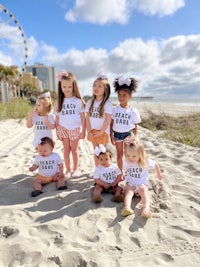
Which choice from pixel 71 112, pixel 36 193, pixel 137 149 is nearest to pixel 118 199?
pixel 137 149

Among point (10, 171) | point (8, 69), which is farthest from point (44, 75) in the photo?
point (10, 171)

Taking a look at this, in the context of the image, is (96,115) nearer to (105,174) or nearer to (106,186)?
(105,174)

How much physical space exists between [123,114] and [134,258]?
187 centimetres

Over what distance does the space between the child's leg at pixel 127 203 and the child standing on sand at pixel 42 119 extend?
57.7 inches

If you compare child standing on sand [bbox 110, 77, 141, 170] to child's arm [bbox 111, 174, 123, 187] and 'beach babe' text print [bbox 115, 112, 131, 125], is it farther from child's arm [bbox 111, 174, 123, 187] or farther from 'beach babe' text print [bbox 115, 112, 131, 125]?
child's arm [bbox 111, 174, 123, 187]

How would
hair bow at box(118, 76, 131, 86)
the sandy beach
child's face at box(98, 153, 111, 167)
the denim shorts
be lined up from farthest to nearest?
the denim shorts
hair bow at box(118, 76, 131, 86)
child's face at box(98, 153, 111, 167)
the sandy beach

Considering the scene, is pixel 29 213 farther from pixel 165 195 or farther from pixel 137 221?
pixel 165 195

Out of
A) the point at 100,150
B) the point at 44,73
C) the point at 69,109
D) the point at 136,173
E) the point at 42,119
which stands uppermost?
the point at 44,73

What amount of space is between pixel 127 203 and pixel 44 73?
123 meters

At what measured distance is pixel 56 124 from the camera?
12.9 feet

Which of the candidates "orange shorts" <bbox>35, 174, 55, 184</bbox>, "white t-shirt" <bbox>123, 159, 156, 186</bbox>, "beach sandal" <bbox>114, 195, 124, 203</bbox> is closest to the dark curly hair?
"white t-shirt" <bbox>123, 159, 156, 186</bbox>

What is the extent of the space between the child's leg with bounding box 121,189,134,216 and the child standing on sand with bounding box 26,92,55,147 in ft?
4.81

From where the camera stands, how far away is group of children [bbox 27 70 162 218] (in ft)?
10.6

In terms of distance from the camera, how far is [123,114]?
11.8ft
